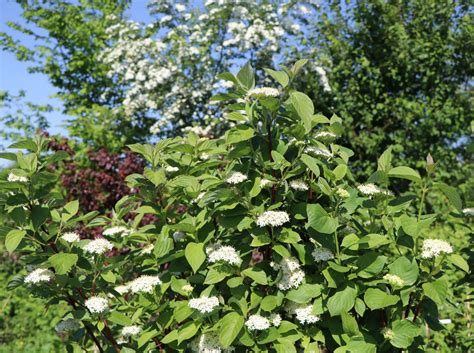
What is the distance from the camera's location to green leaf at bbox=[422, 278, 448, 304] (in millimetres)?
1504

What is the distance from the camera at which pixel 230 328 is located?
1.54 metres

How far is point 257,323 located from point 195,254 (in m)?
0.31

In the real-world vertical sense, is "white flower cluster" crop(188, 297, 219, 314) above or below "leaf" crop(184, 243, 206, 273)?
below

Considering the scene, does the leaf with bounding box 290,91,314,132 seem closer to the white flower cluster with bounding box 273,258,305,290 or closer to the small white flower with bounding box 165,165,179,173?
the white flower cluster with bounding box 273,258,305,290

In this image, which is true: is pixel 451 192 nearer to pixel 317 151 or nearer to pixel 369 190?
pixel 369 190

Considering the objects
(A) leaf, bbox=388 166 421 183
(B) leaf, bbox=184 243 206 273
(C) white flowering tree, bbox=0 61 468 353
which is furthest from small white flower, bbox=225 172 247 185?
(A) leaf, bbox=388 166 421 183

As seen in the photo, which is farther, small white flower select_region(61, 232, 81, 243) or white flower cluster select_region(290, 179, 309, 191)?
small white flower select_region(61, 232, 81, 243)

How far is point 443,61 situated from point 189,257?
6.69 meters

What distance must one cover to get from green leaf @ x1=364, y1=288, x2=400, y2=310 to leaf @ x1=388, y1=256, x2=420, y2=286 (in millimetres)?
71

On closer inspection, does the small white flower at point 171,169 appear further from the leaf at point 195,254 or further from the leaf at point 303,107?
the leaf at point 303,107

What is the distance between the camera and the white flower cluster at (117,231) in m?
1.97

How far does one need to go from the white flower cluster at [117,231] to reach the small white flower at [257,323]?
742 mm

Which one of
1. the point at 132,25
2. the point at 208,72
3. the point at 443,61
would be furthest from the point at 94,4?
the point at 443,61

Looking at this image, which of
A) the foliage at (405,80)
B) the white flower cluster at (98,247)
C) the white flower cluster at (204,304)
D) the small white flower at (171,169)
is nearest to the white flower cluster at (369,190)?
the white flower cluster at (204,304)
